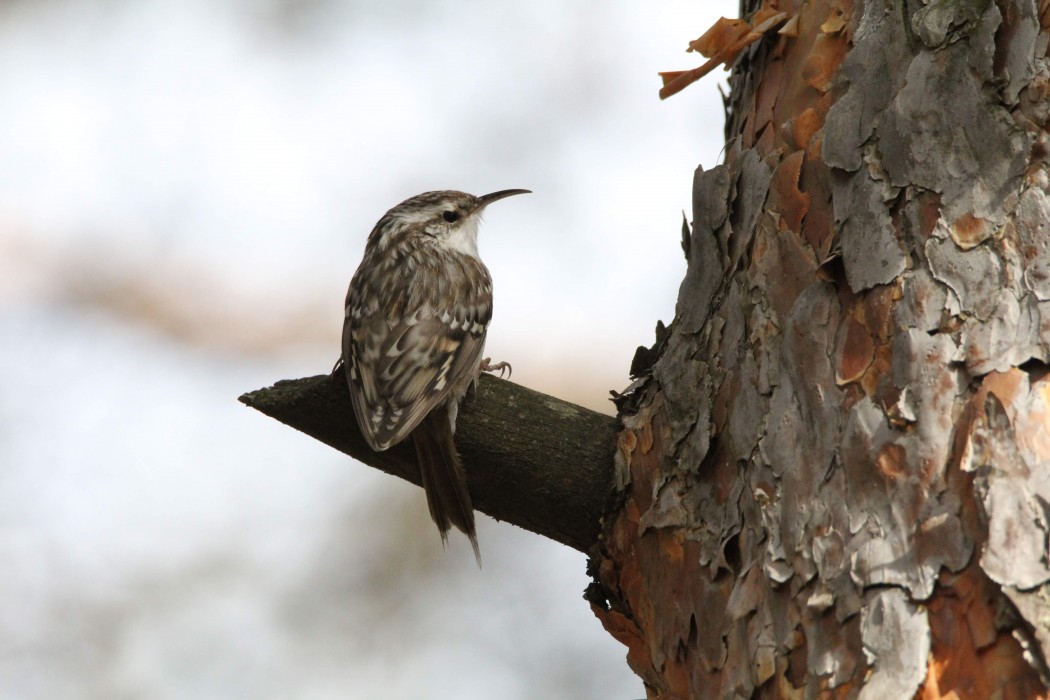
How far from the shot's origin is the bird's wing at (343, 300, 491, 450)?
9.70 ft

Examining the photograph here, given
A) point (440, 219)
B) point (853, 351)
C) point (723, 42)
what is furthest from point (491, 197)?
point (853, 351)

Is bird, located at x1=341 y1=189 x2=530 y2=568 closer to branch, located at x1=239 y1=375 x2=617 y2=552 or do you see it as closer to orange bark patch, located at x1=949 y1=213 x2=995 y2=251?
branch, located at x1=239 y1=375 x2=617 y2=552

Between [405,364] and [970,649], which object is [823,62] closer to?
[970,649]

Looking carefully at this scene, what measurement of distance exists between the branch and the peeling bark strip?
88 millimetres

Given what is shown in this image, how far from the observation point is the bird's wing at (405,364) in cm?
296

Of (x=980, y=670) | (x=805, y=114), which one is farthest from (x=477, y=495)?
(x=980, y=670)

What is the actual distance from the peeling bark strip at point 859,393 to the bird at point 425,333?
573 mm

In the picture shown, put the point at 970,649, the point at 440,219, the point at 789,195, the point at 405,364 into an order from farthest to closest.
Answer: the point at 440,219 < the point at 405,364 < the point at 789,195 < the point at 970,649

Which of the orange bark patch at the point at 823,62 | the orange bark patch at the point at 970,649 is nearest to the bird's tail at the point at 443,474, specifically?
the orange bark patch at the point at 823,62

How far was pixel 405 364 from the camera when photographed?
11.5ft

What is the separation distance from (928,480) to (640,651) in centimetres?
97

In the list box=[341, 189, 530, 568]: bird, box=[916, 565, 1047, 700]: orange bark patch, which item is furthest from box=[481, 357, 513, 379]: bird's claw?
box=[916, 565, 1047, 700]: orange bark patch

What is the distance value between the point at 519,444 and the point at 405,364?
2.87 feet

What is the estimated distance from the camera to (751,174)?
2559 mm
